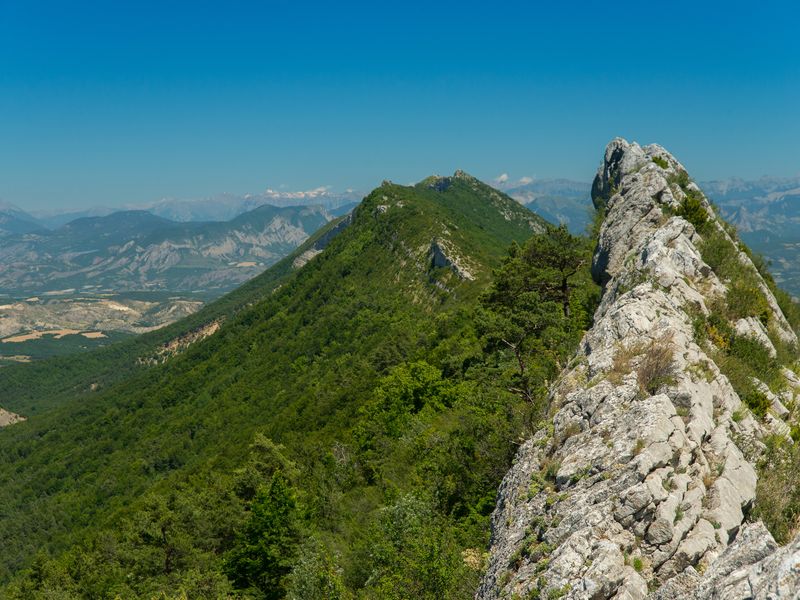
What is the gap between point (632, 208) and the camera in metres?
45.1

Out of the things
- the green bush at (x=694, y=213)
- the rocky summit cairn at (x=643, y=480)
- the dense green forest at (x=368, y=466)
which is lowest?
the dense green forest at (x=368, y=466)

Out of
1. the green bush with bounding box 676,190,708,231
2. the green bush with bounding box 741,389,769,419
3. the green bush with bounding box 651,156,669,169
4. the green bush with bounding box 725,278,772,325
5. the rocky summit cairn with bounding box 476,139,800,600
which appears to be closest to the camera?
the rocky summit cairn with bounding box 476,139,800,600

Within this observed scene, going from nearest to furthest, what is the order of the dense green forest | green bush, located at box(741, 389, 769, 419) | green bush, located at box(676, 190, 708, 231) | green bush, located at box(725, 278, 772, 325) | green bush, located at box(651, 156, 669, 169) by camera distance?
green bush, located at box(741, 389, 769, 419)
the dense green forest
green bush, located at box(725, 278, 772, 325)
green bush, located at box(676, 190, 708, 231)
green bush, located at box(651, 156, 669, 169)

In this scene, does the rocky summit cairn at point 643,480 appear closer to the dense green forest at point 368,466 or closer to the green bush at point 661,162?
the dense green forest at point 368,466

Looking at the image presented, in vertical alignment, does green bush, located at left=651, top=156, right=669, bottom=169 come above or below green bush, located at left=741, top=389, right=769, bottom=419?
above

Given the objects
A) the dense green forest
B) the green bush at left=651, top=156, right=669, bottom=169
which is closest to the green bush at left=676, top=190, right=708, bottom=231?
the dense green forest

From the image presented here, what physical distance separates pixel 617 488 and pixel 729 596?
5676mm

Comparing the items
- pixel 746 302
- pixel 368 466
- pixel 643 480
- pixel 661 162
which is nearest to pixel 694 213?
pixel 746 302

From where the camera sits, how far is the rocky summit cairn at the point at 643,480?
44.3 feet

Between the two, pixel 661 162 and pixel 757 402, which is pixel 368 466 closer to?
pixel 757 402

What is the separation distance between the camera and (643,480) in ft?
51.2

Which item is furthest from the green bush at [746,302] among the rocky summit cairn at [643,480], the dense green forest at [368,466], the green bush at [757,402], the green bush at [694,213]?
the dense green forest at [368,466]

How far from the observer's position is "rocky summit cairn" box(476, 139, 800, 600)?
13516 mm

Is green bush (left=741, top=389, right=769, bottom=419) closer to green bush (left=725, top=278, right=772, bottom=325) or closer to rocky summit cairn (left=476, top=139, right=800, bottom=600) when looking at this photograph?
A: rocky summit cairn (left=476, top=139, right=800, bottom=600)
